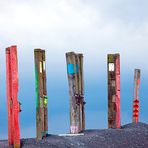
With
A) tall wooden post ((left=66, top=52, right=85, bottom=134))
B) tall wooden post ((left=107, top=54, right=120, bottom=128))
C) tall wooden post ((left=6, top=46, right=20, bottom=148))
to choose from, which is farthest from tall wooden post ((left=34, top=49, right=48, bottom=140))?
tall wooden post ((left=107, top=54, right=120, bottom=128))

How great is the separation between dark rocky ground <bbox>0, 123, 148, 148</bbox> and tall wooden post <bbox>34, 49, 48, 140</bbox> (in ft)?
1.01

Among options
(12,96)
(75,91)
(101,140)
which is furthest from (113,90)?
(12,96)

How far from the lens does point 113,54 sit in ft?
60.1

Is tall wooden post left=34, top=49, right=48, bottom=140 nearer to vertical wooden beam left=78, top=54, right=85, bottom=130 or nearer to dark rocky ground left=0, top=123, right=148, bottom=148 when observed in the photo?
dark rocky ground left=0, top=123, right=148, bottom=148

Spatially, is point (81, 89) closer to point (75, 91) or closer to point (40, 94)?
point (75, 91)

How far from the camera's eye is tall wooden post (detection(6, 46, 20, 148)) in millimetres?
14172

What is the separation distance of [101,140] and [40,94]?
2.16 m

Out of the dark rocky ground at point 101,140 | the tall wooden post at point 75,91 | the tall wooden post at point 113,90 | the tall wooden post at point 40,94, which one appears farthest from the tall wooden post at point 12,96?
the tall wooden post at point 113,90

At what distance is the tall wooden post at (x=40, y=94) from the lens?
15.4 meters

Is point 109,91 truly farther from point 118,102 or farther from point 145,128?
point 145,128

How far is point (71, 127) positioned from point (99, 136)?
974 mm

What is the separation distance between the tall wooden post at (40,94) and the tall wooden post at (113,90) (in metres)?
3.14

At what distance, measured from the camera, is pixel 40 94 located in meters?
15.4

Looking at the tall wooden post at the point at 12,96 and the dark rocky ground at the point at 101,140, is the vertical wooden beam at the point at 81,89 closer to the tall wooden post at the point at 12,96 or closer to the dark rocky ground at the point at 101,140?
the dark rocky ground at the point at 101,140
